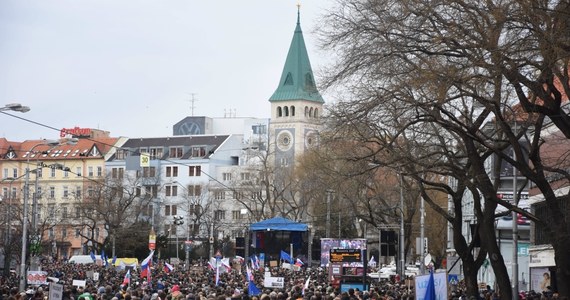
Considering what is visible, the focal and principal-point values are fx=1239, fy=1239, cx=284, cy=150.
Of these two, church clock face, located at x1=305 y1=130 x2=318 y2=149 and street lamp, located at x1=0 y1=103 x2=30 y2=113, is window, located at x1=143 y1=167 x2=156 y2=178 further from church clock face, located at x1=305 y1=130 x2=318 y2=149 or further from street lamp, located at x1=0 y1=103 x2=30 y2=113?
street lamp, located at x1=0 y1=103 x2=30 y2=113

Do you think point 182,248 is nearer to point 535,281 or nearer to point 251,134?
point 251,134

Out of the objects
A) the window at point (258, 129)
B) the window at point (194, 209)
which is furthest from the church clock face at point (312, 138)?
the window at point (258, 129)

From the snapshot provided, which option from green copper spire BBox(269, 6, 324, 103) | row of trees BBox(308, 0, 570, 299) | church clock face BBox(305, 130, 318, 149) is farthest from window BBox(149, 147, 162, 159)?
row of trees BBox(308, 0, 570, 299)

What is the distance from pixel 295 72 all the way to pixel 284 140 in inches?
356

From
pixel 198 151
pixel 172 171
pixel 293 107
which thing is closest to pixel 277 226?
pixel 172 171

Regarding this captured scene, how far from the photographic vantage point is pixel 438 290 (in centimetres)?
2267

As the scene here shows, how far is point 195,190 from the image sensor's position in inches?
5684

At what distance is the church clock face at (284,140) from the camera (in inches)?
6329

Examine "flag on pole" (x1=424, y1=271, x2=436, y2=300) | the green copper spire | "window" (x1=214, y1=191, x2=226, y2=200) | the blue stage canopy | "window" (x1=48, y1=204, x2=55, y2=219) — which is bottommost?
"flag on pole" (x1=424, y1=271, x2=436, y2=300)

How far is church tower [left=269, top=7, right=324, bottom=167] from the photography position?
15762 centimetres

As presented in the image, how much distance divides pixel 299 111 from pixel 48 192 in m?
35.1

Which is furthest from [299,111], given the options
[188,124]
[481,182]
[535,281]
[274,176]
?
[481,182]

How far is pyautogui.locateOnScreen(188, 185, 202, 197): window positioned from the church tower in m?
12.1

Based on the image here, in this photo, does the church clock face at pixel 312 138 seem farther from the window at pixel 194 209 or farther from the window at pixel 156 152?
the window at pixel 156 152
